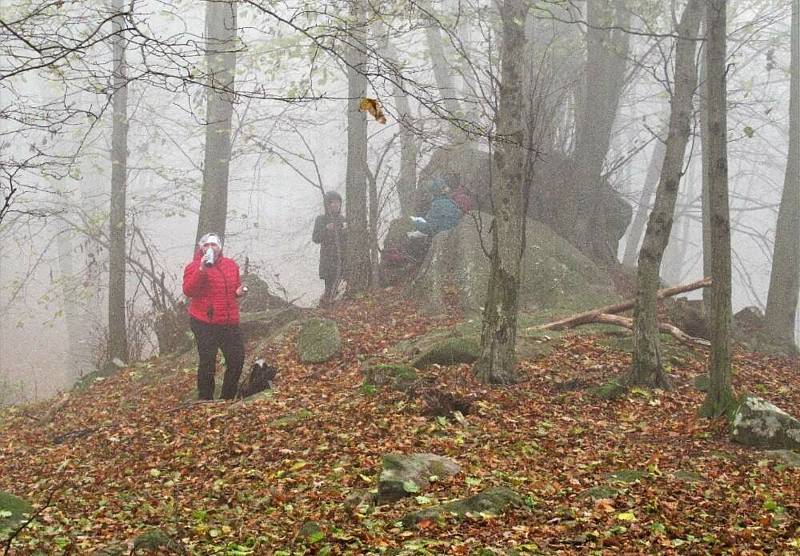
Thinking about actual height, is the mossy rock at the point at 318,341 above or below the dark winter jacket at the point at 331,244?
below

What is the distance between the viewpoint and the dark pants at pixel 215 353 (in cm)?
894

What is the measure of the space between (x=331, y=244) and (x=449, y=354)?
5.11 m

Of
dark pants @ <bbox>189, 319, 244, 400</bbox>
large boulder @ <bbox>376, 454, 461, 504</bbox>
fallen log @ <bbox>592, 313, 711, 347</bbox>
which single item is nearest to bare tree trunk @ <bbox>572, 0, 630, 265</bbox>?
fallen log @ <bbox>592, 313, 711, 347</bbox>

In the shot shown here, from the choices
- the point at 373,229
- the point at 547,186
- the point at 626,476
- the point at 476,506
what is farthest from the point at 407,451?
the point at 547,186

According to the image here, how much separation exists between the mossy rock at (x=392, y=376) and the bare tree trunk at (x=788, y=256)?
6.32 m

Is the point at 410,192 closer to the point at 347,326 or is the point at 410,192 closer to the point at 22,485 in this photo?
the point at 347,326

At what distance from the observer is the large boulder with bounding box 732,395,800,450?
6.54 metres

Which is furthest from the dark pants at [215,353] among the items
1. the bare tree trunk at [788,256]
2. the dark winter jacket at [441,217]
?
the bare tree trunk at [788,256]

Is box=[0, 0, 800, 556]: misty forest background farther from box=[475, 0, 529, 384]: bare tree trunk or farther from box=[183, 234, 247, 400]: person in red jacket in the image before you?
box=[183, 234, 247, 400]: person in red jacket

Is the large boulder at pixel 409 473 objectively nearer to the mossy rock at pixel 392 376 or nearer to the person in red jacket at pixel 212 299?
the mossy rock at pixel 392 376

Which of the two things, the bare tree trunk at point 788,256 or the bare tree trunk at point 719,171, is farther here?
the bare tree trunk at point 788,256

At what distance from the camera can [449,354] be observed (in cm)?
923

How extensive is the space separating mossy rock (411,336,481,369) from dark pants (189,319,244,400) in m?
2.05

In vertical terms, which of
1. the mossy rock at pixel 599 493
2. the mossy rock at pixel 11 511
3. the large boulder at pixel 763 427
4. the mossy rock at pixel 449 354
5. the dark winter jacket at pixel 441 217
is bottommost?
the mossy rock at pixel 11 511
